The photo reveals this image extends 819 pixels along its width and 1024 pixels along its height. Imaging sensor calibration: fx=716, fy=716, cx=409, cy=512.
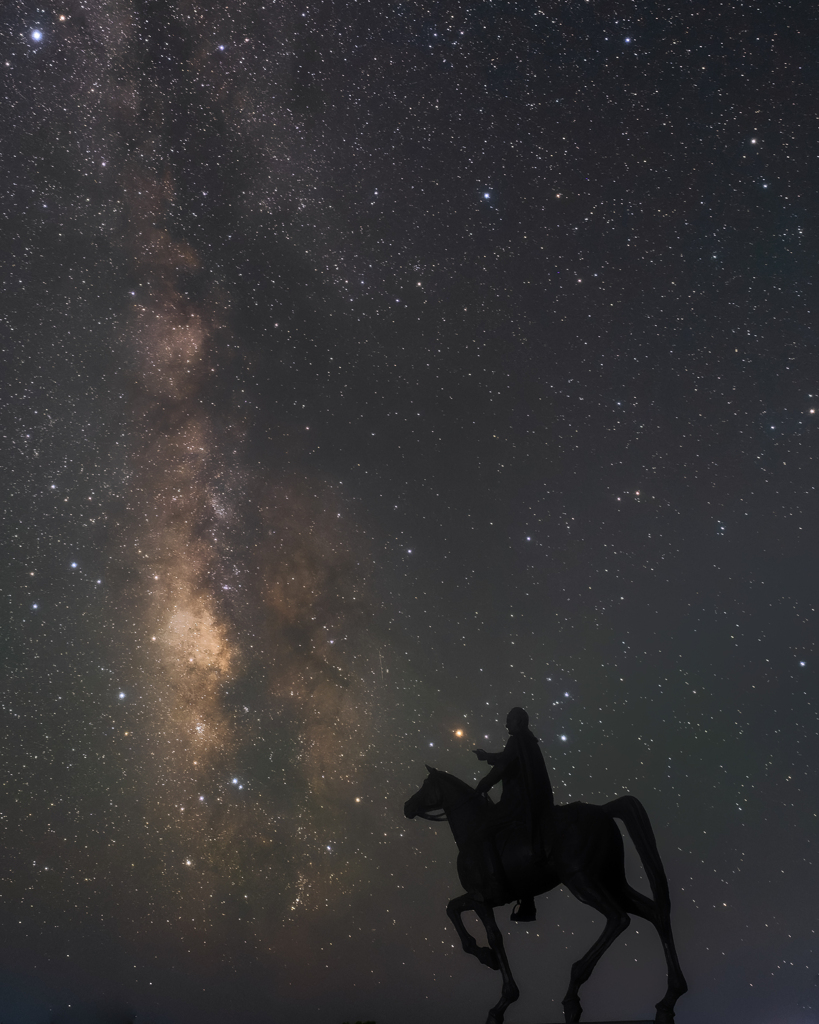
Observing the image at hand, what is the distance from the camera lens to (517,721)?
7.71 m

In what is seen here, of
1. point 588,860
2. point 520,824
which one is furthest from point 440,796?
point 588,860

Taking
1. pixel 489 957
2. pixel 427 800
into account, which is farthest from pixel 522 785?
pixel 489 957

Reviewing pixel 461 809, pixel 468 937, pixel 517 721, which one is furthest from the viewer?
pixel 461 809

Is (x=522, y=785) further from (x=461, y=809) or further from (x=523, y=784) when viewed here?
(x=461, y=809)

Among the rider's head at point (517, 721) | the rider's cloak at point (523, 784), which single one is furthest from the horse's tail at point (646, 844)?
the rider's head at point (517, 721)

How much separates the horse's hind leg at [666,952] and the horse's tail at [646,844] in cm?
9

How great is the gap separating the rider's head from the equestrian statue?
0.01 meters

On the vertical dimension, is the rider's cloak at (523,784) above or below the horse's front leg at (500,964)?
above

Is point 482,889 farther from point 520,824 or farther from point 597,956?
point 597,956

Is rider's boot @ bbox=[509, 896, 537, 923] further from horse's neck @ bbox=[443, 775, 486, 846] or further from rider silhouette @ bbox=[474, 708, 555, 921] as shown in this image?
horse's neck @ bbox=[443, 775, 486, 846]

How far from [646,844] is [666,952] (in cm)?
93

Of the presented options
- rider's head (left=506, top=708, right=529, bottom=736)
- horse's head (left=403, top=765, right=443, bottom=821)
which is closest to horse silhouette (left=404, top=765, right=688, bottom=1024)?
horse's head (left=403, top=765, right=443, bottom=821)

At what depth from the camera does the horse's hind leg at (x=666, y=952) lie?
6316mm

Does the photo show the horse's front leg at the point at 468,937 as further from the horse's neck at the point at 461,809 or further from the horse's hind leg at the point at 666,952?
the horse's hind leg at the point at 666,952
